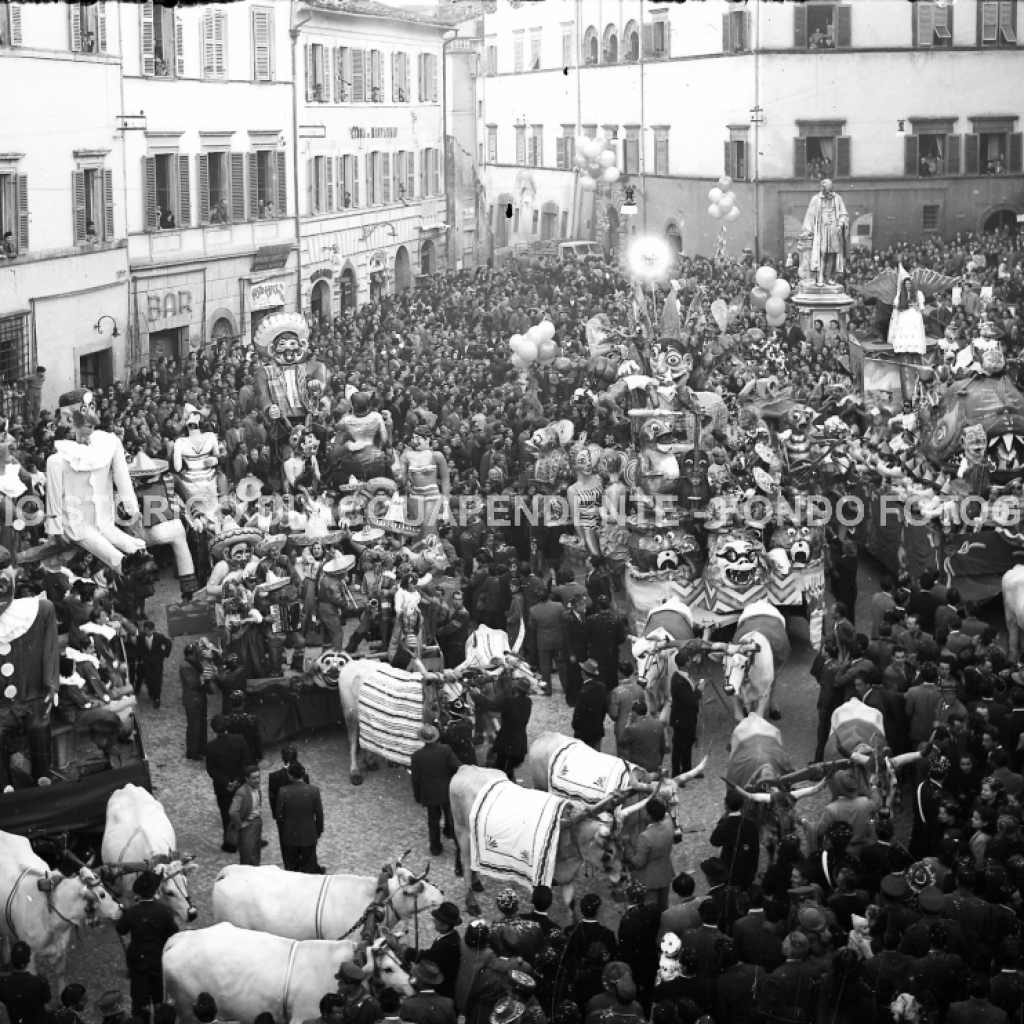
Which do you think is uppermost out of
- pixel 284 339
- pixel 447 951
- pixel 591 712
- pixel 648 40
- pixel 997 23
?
pixel 648 40

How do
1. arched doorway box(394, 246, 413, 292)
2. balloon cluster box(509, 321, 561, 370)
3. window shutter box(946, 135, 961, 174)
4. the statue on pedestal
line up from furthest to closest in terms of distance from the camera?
arched doorway box(394, 246, 413, 292) < window shutter box(946, 135, 961, 174) < the statue on pedestal < balloon cluster box(509, 321, 561, 370)

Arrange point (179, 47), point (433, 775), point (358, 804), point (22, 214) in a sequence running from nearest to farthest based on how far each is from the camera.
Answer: point (433, 775) → point (358, 804) → point (22, 214) → point (179, 47)

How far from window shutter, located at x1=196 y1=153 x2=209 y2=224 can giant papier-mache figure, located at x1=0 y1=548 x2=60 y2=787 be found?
25621 mm

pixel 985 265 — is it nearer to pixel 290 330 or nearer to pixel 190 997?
pixel 290 330

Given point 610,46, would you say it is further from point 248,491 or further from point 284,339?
point 248,491

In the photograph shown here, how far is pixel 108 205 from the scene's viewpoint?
3381cm

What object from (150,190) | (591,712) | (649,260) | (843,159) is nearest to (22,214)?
(150,190)

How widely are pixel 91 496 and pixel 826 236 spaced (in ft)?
66.5

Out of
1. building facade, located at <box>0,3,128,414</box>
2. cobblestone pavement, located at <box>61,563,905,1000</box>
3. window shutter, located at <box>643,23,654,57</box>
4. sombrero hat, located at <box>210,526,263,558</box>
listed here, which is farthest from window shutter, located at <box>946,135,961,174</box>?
sombrero hat, located at <box>210,526,263,558</box>

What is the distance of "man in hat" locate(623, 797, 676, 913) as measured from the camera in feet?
40.2

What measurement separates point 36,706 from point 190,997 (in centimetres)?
352

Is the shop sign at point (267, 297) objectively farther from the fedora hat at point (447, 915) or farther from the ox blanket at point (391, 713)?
the fedora hat at point (447, 915)

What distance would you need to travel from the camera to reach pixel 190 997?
10.7 metres

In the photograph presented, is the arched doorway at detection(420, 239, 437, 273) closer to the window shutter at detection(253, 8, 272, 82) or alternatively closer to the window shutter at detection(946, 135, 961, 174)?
the window shutter at detection(253, 8, 272, 82)
